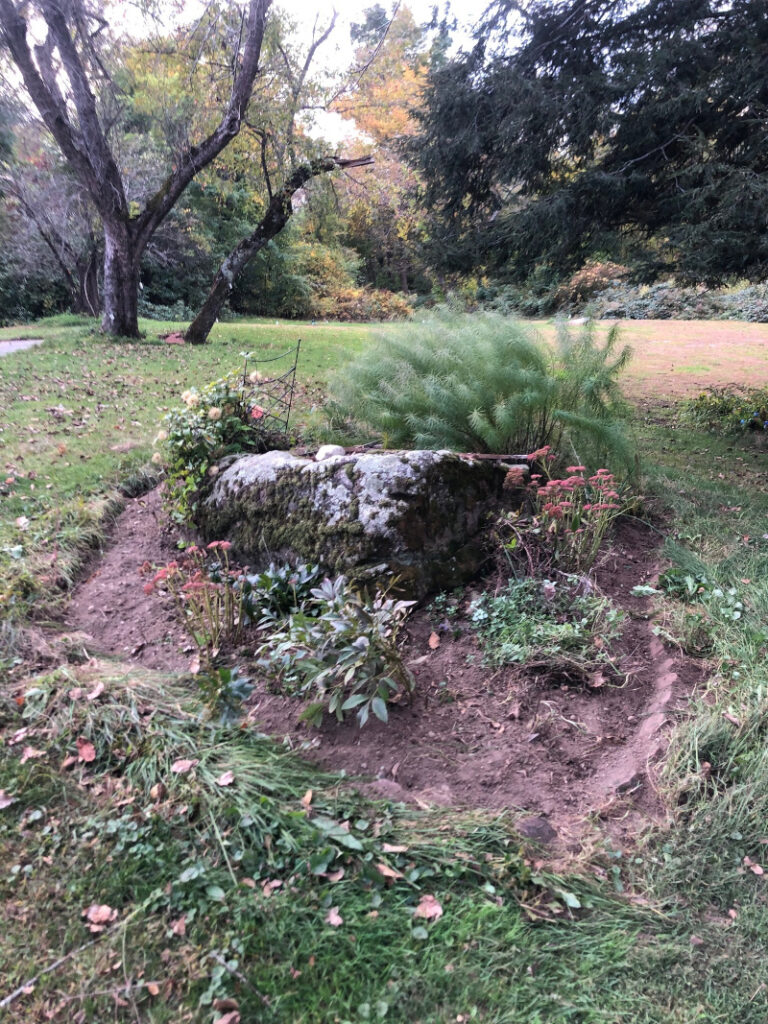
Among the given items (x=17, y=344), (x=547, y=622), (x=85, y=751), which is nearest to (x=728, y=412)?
(x=547, y=622)

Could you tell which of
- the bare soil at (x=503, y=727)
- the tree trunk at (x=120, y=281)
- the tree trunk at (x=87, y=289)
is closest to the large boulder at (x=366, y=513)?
the bare soil at (x=503, y=727)

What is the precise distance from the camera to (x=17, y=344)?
38.3 ft

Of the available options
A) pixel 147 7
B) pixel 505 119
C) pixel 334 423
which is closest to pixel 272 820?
pixel 334 423

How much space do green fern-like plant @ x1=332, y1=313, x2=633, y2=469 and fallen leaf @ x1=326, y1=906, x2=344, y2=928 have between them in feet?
9.24

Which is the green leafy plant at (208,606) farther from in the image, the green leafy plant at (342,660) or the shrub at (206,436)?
the shrub at (206,436)

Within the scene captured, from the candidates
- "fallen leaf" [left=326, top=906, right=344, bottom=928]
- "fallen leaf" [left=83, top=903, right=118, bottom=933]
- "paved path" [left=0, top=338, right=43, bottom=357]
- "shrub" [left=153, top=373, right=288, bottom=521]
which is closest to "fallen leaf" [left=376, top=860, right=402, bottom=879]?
"fallen leaf" [left=326, top=906, right=344, bottom=928]

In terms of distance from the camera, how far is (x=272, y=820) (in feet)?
6.45

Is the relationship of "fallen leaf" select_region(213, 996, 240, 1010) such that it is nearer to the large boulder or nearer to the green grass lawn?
the green grass lawn

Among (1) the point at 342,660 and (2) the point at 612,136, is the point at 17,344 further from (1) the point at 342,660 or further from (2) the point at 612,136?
(1) the point at 342,660

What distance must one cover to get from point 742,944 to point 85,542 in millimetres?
3754

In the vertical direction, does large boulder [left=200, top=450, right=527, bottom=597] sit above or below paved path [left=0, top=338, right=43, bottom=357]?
below

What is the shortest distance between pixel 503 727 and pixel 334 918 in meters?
1.01

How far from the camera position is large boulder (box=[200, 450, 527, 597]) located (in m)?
3.18

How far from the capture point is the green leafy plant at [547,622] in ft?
8.96
